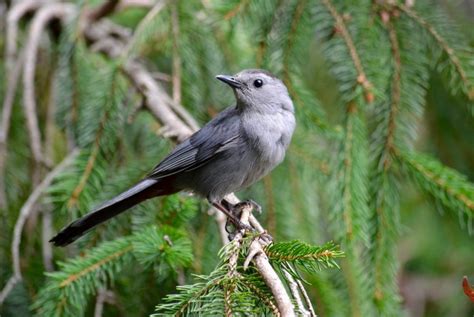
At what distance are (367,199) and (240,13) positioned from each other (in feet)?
3.32

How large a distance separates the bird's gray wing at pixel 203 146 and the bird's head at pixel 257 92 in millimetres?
120

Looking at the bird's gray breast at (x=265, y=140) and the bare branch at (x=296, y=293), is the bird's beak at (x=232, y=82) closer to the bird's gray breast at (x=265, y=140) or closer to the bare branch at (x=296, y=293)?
the bird's gray breast at (x=265, y=140)

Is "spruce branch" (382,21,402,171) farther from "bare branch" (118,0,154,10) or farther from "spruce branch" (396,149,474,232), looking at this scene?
"bare branch" (118,0,154,10)

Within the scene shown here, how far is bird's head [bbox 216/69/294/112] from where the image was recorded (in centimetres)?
330

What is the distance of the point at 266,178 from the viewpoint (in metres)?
3.48

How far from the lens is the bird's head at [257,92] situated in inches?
130

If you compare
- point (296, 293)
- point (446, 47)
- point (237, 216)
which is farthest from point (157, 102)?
point (296, 293)

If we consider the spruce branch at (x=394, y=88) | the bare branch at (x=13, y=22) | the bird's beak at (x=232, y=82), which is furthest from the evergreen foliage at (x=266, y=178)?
the bare branch at (x=13, y=22)

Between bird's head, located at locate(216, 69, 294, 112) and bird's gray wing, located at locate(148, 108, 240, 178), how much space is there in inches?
4.7

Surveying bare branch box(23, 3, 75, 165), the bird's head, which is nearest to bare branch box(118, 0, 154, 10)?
bare branch box(23, 3, 75, 165)

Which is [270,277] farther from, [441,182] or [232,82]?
[232,82]

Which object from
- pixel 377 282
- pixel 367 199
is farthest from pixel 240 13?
pixel 377 282

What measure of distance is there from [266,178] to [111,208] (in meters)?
0.89

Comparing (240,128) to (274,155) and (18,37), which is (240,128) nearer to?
(274,155)
